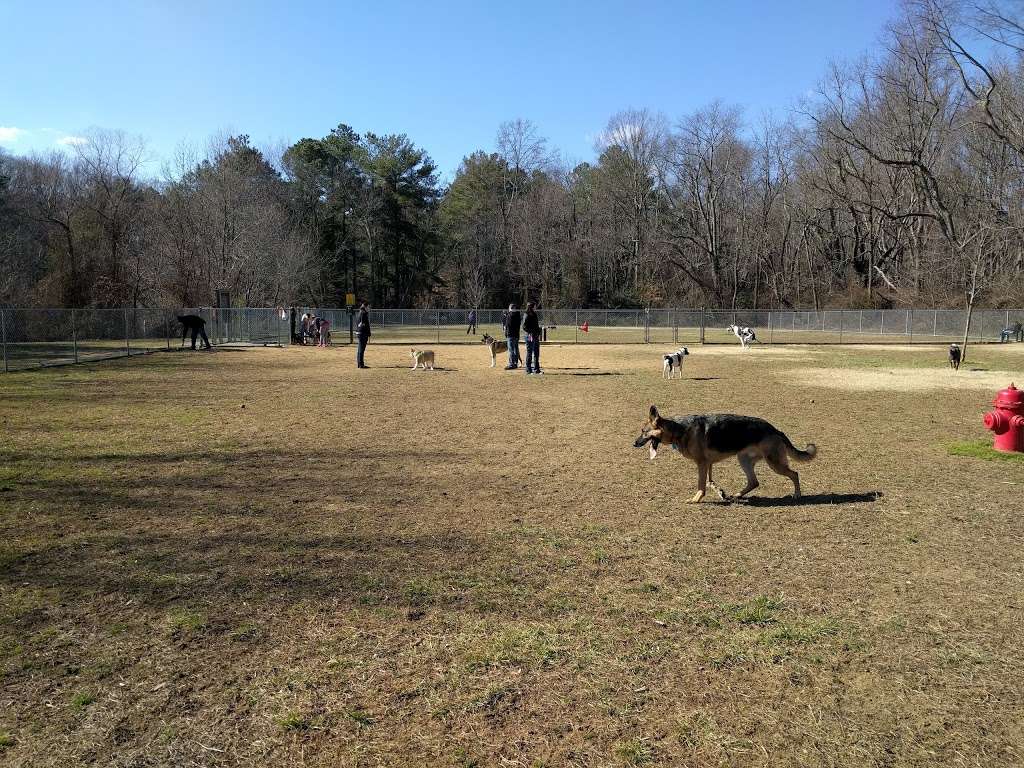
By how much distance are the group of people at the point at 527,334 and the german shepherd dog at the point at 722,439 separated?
1185 cm

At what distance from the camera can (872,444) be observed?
9633mm

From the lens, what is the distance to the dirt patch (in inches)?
655

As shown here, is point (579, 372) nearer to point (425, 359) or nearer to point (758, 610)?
point (425, 359)

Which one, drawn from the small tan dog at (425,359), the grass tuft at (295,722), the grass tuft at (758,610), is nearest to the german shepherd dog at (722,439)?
the grass tuft at (758,610)

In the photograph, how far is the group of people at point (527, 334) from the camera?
61.4 feet

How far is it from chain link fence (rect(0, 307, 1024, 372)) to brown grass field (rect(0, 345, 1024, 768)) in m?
18.4

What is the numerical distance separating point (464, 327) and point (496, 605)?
4458 centimetres

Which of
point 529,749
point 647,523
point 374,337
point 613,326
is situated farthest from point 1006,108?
point 529,749

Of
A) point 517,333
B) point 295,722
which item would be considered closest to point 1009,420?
point 295,722

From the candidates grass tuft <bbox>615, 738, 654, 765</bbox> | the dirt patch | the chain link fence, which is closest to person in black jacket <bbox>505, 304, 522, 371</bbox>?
the dirt patch

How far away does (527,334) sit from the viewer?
19.6 meters

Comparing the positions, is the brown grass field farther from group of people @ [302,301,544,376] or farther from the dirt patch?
group of people @ [302,301,544,376]

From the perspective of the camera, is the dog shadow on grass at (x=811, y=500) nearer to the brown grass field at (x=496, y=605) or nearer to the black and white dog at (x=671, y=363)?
the brown grass field at (x=496, y=605)

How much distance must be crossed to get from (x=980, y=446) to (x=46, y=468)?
1199cm
